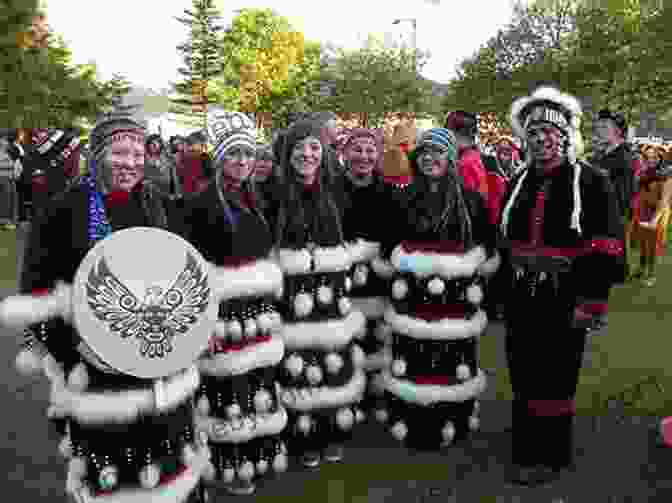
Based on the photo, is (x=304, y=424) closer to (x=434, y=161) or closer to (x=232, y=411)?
(x=232, y=411)

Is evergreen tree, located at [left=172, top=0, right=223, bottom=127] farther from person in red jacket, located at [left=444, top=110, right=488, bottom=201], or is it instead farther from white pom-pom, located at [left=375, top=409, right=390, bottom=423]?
white pom-pom, located at [left=375, top=409, right=390, bottom=423]

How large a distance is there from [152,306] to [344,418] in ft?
6.13

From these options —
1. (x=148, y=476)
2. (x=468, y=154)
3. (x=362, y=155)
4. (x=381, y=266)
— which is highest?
(x=468, y=154)

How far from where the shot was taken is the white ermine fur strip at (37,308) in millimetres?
2453

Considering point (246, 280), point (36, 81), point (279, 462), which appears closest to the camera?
point (246, 280)

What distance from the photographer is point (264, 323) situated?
3.46 m

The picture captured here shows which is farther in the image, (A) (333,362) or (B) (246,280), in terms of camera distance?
(A) (333,362)

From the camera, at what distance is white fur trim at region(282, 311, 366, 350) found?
149 inches

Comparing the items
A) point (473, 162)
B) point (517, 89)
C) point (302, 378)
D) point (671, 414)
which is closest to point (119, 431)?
point (302, 378)

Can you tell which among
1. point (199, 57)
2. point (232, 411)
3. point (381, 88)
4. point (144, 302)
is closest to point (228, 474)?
point (232, 411)

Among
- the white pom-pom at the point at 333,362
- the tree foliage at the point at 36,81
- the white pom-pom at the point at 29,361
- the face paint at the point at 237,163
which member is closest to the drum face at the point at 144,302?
the white pom-pom at the point at 29,361

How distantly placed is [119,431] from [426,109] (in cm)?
4008

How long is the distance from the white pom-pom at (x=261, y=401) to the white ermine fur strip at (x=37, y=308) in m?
1.32

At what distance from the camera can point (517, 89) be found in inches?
1003
